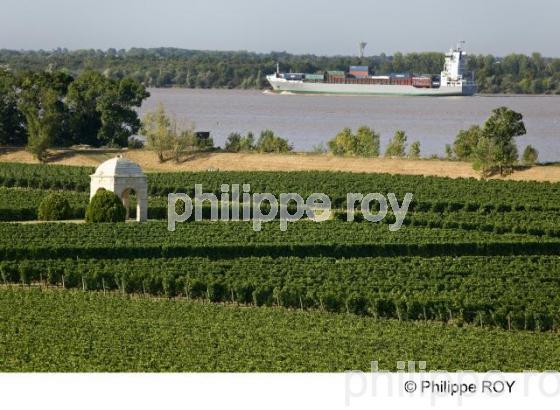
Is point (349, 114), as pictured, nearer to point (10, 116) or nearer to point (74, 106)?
point (74, 106)

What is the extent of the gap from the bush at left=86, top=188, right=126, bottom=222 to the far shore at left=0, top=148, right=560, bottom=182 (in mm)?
19995

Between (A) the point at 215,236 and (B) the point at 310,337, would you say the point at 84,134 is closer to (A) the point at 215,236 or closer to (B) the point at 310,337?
(A) the point at 215,236

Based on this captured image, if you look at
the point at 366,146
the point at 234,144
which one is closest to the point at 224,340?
the point at 366,146

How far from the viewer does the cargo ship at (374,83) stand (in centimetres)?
15338

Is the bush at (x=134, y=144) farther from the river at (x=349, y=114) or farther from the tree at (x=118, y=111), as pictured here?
the river at (x=349, y=114)

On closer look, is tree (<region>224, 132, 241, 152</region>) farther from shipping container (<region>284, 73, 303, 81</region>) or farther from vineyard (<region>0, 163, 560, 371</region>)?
shipping container (<region>284, 73, 303, 81</region>)

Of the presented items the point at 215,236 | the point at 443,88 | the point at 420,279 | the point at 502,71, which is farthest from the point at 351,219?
the point at 502,71

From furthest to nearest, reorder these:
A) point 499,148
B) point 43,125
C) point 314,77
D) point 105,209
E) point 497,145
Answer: point 314,77
point 43,125
point 497,145
point 499,148
point 105,209

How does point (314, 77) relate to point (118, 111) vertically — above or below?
below

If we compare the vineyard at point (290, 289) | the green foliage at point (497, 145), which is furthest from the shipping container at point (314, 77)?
the vineyard at point (290, 289)

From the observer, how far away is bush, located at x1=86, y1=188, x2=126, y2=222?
145ft

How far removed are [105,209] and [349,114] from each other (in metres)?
88.0

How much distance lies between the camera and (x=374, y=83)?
162 meters

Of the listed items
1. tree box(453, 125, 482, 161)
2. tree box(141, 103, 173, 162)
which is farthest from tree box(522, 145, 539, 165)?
tree box(141, 103, 173, 162)
